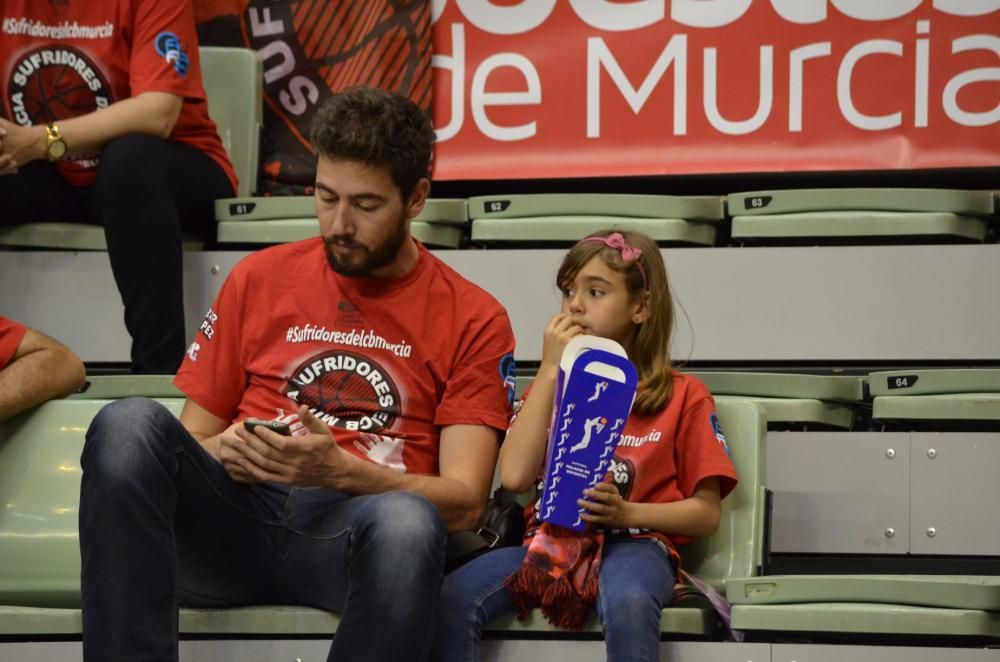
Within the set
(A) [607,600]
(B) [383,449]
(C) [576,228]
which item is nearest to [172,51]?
(C) [576,228]

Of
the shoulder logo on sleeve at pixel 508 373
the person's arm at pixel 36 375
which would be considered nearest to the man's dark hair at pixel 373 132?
the shoulder logo on sleeve at pixel 508 373

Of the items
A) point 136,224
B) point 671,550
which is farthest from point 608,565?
point 136,224

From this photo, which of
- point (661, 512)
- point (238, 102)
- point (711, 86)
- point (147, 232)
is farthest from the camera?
point (238, 102)

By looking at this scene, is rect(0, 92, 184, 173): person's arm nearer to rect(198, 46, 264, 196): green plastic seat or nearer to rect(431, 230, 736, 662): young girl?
rect(198, 46, 264, 196): green plastic seat

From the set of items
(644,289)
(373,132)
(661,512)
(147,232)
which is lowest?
(661,512)

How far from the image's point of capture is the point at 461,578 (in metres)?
2.03

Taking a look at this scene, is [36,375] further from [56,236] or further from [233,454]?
[56,236]

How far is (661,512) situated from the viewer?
211 cm

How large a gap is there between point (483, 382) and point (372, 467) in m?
0.24

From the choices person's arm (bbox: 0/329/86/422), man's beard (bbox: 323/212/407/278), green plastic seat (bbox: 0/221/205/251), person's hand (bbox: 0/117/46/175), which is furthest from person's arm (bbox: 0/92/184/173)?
man's beard (bbox: 323/212/407/278)

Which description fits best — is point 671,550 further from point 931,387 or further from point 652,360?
point 931,387

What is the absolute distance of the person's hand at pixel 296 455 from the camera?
1.89 m

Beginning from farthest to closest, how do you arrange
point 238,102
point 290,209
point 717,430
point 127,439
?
1. point 238,102
2. point 290,209
3. point 717,430
4. point 127,439

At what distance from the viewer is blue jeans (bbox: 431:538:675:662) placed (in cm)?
189
